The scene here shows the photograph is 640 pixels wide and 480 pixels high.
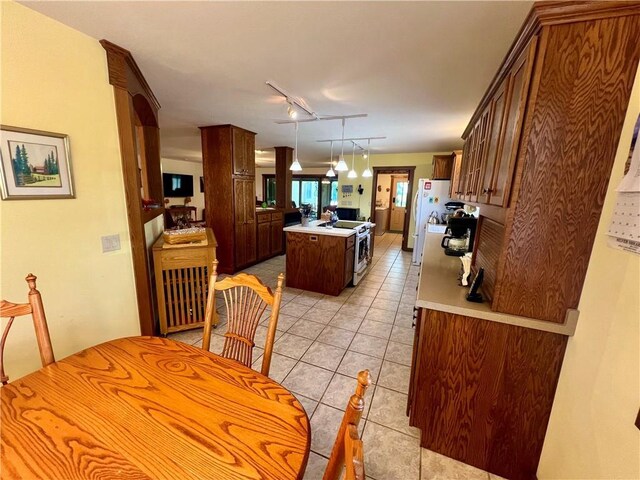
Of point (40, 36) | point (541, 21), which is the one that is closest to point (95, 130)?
point (40, 36)

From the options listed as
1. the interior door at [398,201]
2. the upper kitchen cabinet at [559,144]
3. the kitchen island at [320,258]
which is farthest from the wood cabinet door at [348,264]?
the interior door at [398,201]

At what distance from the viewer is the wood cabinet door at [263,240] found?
5059mm

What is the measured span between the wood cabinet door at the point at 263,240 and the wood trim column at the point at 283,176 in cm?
72

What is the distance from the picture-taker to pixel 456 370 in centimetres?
140

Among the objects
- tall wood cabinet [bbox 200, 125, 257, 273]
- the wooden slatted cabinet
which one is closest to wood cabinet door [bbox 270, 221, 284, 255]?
tall wood cabinet [bbox 200, 125, 257, 273]

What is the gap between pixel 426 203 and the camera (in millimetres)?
5312

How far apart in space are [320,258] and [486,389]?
250 centimetres

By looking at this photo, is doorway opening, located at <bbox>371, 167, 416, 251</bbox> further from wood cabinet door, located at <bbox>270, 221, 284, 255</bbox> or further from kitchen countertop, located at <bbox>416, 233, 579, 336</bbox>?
kitchen countertop, located at <bbox>416, 233, 579, 336</bbox>

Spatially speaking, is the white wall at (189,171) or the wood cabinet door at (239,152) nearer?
the wood cabinet door at (239,152)

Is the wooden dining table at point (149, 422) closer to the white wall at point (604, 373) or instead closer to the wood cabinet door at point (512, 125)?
the white wall at point (604, 373)

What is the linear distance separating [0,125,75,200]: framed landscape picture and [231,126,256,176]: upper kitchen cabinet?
8.52 ft

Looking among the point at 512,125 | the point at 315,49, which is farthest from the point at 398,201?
the point at 512,125

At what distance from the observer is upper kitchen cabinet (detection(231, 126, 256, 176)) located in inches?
160

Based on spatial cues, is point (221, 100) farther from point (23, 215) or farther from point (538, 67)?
point (538, 67)
